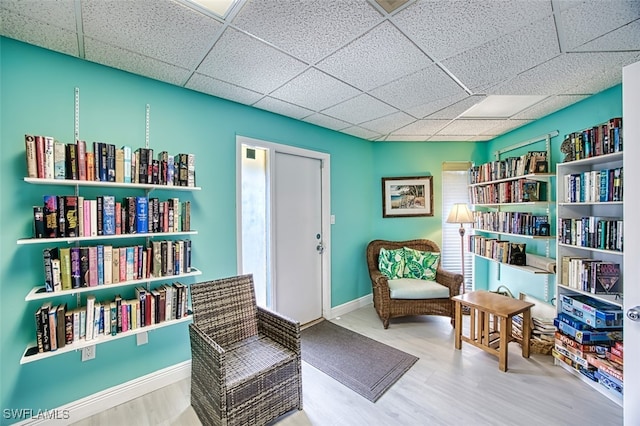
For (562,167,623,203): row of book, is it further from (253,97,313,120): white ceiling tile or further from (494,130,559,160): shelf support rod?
(253,97,313,120): white ceiling tile

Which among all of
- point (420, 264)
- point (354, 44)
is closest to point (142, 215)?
point (354, 44)

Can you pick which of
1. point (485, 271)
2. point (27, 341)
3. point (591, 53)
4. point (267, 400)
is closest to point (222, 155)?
point (27, 341)

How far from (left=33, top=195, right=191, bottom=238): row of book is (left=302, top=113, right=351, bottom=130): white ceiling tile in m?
1.62

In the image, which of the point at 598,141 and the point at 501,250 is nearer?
the point at 598,141

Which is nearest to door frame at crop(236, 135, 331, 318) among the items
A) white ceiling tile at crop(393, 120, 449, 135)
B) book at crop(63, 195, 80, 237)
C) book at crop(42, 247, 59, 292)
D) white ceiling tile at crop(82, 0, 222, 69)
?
white ceiling tile at crop(82, 0, 222, 69)

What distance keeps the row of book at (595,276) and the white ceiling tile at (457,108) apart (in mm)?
1617

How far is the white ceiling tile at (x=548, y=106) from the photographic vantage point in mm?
2414

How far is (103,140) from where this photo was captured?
183 cm

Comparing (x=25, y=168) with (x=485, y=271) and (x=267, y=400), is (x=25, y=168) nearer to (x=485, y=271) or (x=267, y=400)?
(x=267, y=400)

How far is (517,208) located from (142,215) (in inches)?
159

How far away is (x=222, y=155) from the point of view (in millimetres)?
2389

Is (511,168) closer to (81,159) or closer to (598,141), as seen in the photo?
(598,141)

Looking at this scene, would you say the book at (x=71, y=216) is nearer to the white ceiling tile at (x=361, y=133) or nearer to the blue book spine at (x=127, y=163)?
the blue book spine at (x=127, y=163)

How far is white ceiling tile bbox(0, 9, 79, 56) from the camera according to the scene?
1.37 metres
